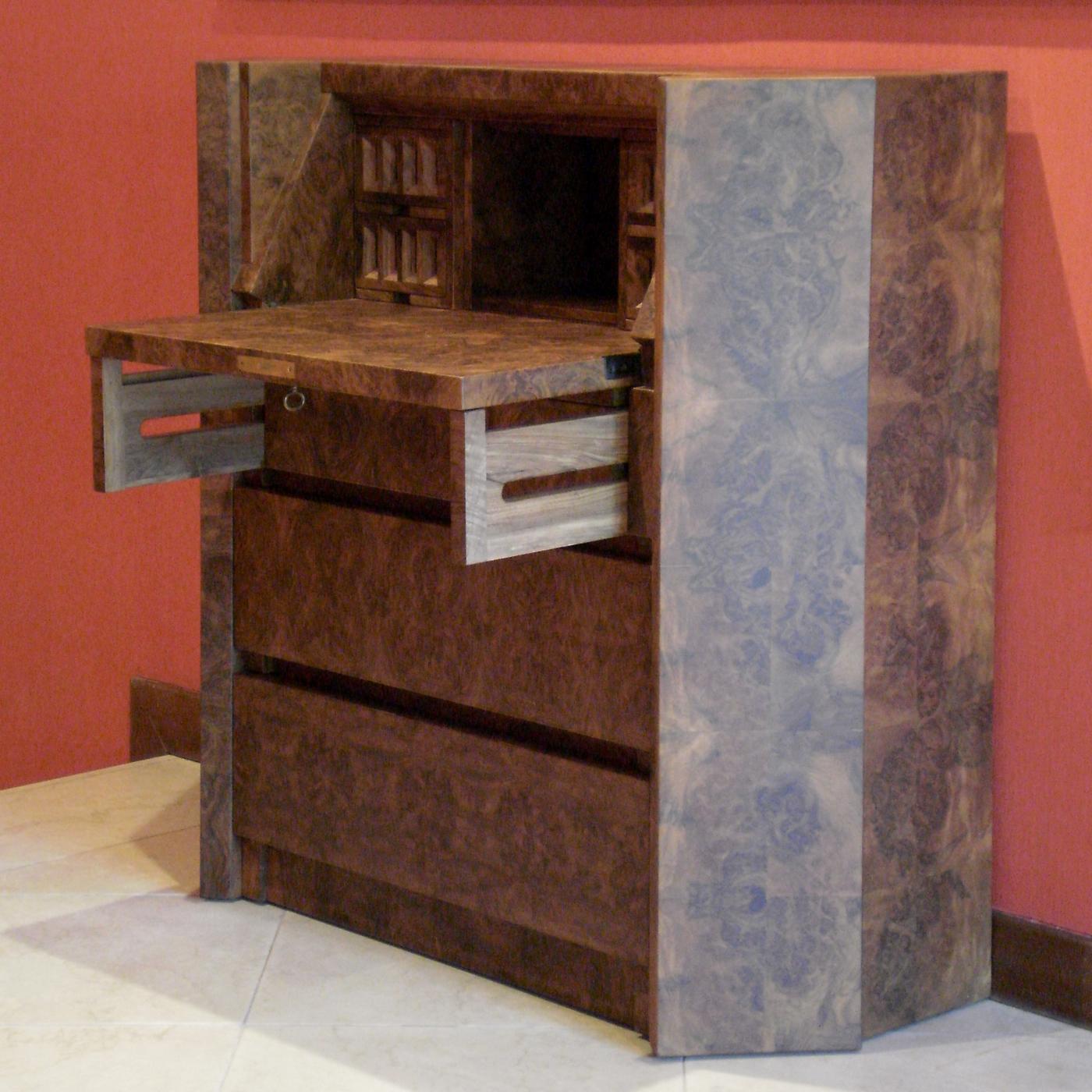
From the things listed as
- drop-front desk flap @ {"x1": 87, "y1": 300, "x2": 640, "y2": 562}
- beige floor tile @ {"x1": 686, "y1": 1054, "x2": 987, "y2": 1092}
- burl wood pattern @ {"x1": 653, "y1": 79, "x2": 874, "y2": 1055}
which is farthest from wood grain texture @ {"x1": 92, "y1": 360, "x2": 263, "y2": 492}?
beige floor tile @ {"x1": 686, "y1": 1054, "x2": 987, "y2": 1092}

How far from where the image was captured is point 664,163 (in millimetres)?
2320

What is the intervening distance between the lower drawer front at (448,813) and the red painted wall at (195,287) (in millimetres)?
536

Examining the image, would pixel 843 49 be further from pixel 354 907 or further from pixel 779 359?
pixel 354 907

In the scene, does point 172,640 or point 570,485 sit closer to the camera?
point 570,485

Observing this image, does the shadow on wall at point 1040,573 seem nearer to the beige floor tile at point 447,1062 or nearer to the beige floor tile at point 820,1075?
the beige floor tile at point 820,1075

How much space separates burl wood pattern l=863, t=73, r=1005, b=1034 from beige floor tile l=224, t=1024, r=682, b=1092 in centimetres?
32

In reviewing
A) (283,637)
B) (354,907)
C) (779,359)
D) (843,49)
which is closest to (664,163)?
(779,359)

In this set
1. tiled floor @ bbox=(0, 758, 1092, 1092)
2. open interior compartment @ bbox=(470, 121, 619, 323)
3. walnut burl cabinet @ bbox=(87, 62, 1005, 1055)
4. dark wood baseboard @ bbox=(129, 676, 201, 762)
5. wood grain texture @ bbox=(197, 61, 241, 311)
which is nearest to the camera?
walnut burl cabinet @ bbox=(87, 62, 1005, 1055)

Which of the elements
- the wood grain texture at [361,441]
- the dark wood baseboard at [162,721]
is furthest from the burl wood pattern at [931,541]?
the dark wood baseboard at [162,721]

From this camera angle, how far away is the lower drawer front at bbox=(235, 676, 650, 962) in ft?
8.40

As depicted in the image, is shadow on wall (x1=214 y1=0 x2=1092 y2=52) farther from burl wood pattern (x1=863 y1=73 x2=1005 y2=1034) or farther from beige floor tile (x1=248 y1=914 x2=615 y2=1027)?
beige floor tile (x1=248 y1=914 x2=615 y2=1027)

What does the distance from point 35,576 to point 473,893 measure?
1.47 meters

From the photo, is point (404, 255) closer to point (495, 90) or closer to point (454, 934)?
point (495, 90)

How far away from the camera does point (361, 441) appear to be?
9.05 ft
